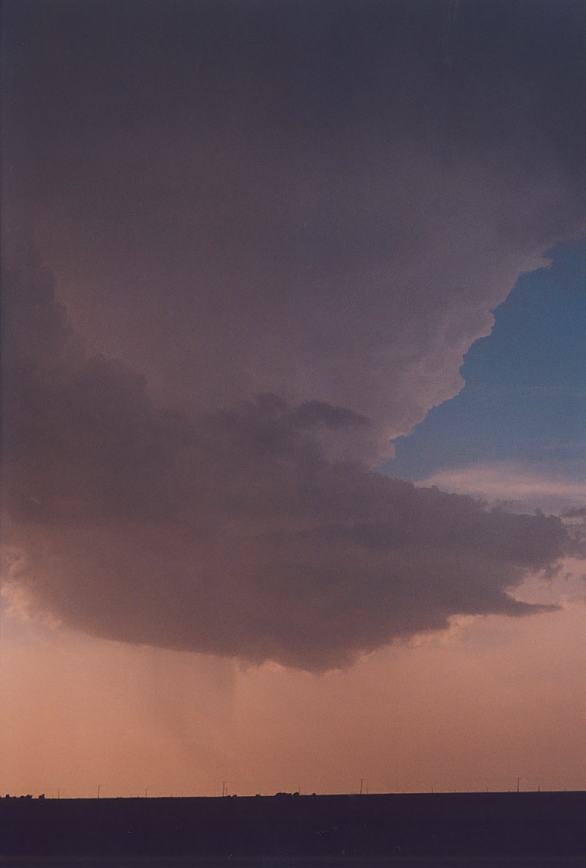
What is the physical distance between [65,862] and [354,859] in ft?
37.2

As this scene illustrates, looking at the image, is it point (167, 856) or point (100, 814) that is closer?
point (167, 856)

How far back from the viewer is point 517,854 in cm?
4547

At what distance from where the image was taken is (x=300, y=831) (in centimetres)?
5122

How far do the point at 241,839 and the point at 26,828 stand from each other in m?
10.0

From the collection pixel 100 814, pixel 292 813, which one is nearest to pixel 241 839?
pixel 292 813

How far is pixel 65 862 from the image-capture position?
1722 inches

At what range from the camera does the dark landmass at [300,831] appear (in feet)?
149

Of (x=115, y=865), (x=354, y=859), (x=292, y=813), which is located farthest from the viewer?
(x=292, y=813)

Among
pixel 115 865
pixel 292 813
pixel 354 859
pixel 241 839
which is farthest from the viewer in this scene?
pixel 292 813

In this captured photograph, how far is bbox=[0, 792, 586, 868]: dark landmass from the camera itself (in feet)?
149

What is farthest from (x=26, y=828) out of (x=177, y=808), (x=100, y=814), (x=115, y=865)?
(x=115, y=865)

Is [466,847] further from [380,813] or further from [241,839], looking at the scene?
[241,839]

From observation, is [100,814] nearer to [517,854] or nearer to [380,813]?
[380,813]

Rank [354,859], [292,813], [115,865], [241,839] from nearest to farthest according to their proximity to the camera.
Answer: [115,865]
[354,859]
[241,839]
[292,813]
